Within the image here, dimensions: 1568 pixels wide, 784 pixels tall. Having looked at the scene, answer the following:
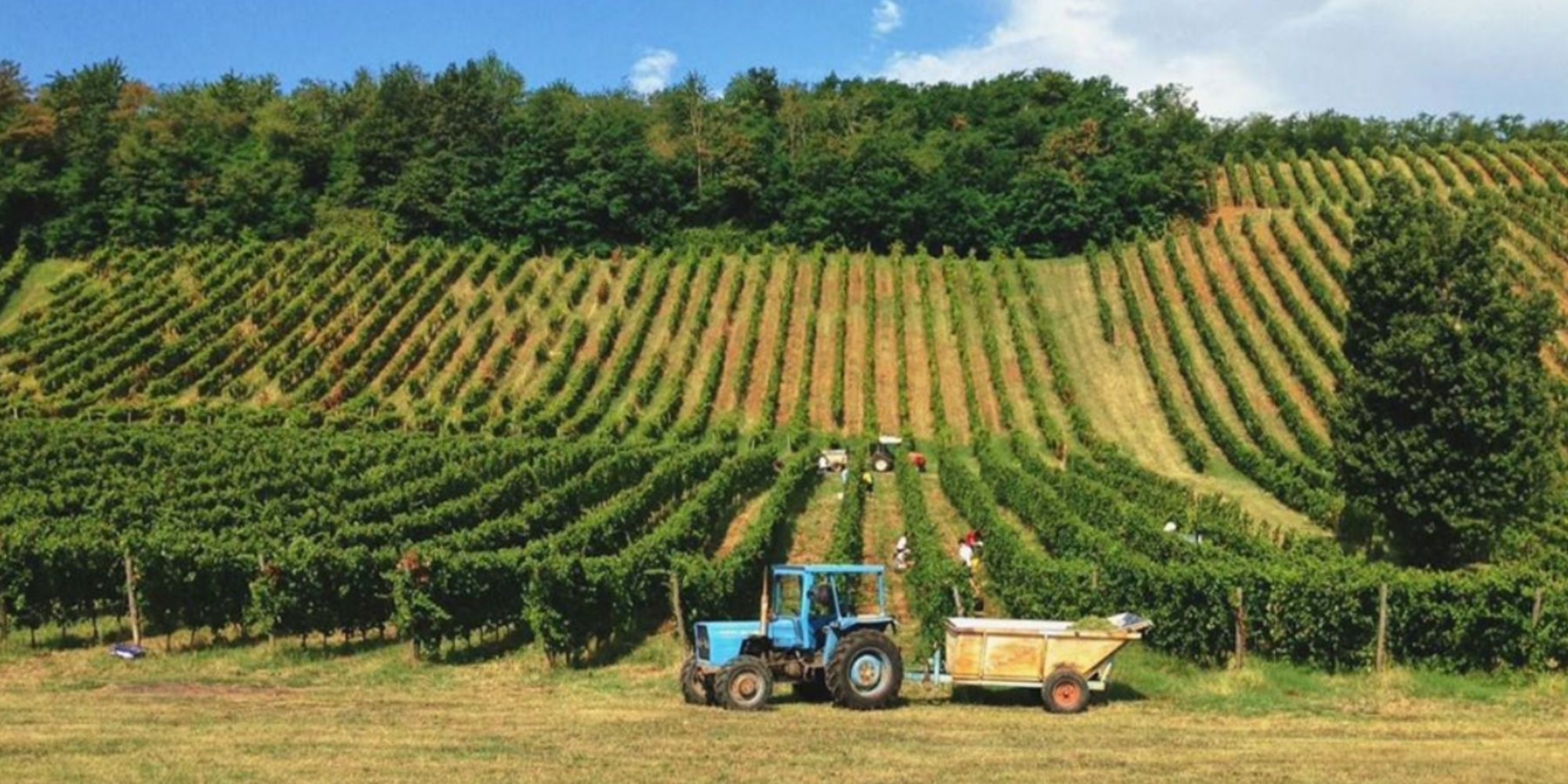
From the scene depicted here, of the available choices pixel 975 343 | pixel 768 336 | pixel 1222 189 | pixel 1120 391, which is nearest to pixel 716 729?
pixel 1120 391

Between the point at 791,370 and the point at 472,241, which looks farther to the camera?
the point at 472,241

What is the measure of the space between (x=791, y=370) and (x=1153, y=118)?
53084 mm

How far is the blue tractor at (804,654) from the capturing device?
18406 millimetres

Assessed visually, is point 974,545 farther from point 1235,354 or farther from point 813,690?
point 1235,354

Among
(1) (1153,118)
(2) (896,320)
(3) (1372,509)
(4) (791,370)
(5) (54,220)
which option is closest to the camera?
(3) (1372,509)

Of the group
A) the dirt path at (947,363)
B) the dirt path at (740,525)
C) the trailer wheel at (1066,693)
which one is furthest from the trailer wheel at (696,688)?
the dirt path at (947,363)

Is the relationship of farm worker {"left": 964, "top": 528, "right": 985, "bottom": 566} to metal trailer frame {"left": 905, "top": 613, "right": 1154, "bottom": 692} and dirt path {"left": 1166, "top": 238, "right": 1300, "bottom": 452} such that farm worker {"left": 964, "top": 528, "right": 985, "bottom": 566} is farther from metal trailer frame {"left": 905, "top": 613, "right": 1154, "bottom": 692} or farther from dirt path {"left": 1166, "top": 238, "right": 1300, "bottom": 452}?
dirt path {"left": 1166, "top": 238, "right": 1300, "bottom": 452}

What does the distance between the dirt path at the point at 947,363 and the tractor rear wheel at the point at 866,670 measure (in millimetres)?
39106

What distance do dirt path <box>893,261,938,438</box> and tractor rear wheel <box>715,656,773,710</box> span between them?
39543mm

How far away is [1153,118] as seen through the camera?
10306 centimetres

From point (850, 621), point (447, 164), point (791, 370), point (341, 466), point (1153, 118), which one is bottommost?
point (850, 621)

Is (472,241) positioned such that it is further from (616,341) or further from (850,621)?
(850,621)

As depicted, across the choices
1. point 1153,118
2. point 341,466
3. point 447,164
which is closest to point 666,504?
point 341,466

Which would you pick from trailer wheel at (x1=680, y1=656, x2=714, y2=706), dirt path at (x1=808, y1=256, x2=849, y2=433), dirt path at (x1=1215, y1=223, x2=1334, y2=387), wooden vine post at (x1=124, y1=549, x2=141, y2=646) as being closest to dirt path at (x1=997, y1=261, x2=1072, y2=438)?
dirt path at (x1=1215, y1=223, x2=1334, y2=387)
